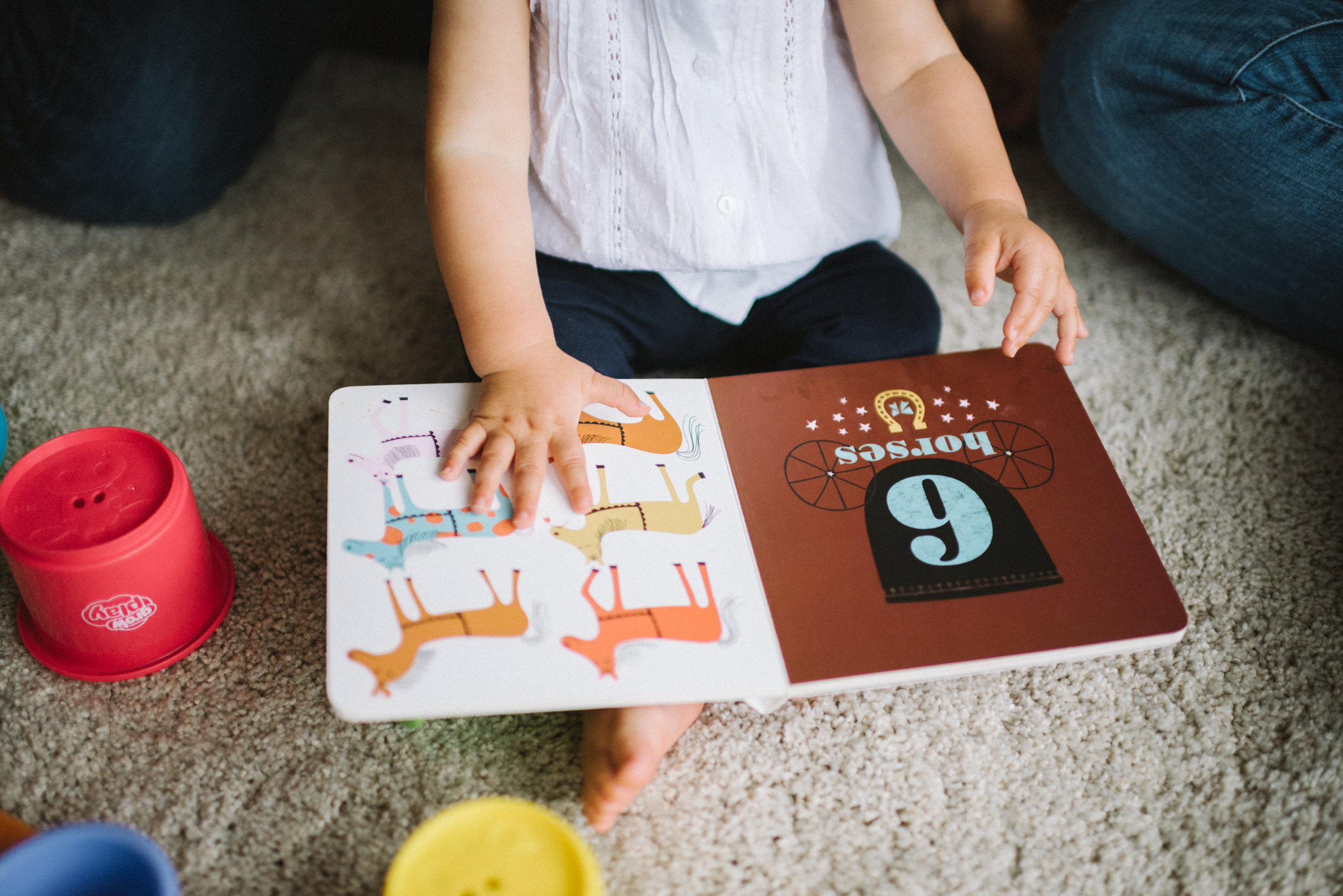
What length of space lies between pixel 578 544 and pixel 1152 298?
0.65 meters

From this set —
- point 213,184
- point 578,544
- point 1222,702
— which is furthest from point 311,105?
point 1222,702

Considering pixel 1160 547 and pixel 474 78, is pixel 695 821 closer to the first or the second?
pixel 1160 547

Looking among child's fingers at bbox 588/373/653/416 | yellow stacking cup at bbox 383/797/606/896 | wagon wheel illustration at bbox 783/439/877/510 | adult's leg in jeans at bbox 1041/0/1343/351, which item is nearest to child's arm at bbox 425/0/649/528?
child's fingers at bbox 588/373/653/416

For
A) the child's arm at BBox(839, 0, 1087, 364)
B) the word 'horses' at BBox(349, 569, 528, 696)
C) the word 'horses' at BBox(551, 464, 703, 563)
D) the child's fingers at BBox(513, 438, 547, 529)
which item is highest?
the child's arm at BBox(839, 0, 1087, 364)

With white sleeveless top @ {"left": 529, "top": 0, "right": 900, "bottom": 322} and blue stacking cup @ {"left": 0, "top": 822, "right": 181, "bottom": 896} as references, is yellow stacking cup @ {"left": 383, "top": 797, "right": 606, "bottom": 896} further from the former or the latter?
white sleeveless top @ {"left": 529, "top": 0, "right": 900, "bottom": 322}

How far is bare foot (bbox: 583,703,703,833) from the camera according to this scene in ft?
1.57

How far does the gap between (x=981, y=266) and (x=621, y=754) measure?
0.40 metres

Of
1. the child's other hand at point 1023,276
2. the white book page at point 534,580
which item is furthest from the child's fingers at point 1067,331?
the white book page at point 534,580

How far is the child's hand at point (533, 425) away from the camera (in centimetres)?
55

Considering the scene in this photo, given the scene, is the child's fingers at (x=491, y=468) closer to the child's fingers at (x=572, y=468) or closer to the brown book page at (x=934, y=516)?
the child's fingers at (x=572, y=468)

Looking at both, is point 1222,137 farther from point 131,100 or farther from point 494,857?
point 131,100

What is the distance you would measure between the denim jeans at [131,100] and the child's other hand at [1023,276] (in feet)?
2.41

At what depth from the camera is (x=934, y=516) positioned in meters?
0.57

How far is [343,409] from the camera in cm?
59
